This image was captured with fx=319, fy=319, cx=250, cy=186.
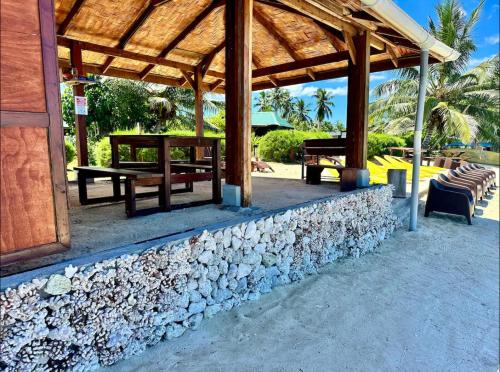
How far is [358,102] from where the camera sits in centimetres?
475

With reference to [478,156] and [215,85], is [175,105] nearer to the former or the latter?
[215,85]

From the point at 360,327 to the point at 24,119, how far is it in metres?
2.65

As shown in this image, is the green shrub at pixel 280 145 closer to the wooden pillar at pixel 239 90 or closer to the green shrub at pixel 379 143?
the green shrub at pixel 379 143

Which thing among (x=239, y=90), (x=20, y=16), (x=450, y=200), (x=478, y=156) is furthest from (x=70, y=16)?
(x=478, y=156)

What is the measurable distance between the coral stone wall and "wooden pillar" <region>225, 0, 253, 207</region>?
62 cm

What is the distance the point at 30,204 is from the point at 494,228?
22.5 ft

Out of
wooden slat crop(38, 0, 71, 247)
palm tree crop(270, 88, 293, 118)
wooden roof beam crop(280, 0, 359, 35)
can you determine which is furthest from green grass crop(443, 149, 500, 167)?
palm tree crop(270, 88, 293, 118)

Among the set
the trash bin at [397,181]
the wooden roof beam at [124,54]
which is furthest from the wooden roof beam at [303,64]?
the trash bin at [397,181]

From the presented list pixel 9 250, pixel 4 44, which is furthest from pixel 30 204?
pixel 4 44

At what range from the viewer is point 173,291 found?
7.34 ft

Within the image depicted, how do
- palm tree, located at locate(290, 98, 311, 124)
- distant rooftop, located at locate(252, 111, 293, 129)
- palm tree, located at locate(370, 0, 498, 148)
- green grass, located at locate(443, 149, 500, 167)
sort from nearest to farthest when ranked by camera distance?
palm tree, located at locate(370, 0, 498, 148) < green grass, located at locate(443, 149, 500, 167) < distant rooftop, located at locate(252, 111, 293, 129) < palm tree, located at locate(290, 98, 311, 124)

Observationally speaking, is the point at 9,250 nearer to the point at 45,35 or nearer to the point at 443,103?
the point at 45,35

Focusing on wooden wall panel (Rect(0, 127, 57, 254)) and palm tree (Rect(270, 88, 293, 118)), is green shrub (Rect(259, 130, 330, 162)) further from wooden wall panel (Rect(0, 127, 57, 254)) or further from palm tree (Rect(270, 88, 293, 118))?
palm tree (Rect(270, 88, 293, 118))

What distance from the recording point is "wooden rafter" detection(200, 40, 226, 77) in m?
6.22
